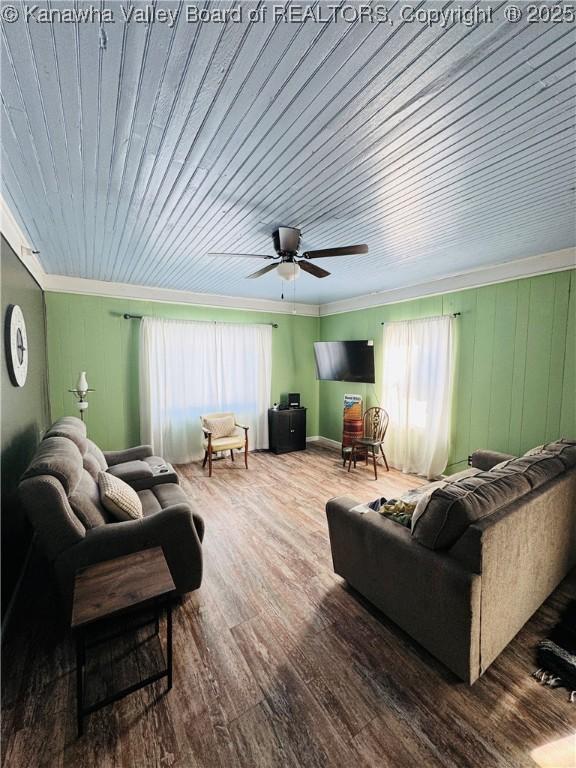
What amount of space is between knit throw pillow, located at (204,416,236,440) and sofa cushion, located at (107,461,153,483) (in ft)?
5.60

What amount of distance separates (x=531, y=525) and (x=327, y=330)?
4806 millimetres

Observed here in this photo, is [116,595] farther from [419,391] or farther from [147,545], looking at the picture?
[419,391]

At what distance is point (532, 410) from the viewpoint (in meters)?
3.35

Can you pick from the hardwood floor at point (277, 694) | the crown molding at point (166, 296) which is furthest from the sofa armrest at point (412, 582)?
the crown molding at point (166, 296)

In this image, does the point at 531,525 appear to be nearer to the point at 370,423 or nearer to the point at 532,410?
the point at 532,410


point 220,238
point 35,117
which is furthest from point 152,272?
point 35,117

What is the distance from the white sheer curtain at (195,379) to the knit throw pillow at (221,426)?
38 cm

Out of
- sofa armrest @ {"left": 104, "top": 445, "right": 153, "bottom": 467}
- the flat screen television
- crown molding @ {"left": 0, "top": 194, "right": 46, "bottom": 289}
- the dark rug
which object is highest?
crown molding @ {"left": 0, "top": 194, "right": 46, "bottom": 289}

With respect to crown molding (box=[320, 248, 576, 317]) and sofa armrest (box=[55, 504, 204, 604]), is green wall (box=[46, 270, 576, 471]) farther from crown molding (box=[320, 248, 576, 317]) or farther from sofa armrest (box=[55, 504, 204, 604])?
sofa armrest (box=[55, 504, 204, 604])

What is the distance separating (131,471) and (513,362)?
4058 mm

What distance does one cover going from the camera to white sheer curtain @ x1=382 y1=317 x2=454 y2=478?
4.10m

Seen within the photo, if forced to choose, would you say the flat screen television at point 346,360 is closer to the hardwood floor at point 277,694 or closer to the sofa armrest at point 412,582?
the sofa armrest at point 412,582

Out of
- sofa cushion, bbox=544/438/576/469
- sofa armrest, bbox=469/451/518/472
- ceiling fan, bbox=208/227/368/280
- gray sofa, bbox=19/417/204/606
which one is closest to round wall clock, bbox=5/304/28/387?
gray sofa, bbox=19/417/204/606

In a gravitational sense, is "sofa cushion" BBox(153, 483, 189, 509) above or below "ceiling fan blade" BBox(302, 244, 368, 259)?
below
